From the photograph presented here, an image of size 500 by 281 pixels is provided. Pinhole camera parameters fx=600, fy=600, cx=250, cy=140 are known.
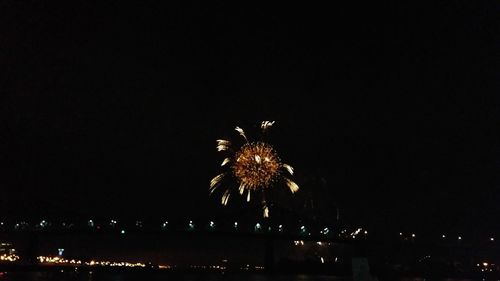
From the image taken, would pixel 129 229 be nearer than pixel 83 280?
No

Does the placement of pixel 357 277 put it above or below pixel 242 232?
below

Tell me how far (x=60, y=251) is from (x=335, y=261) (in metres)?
72.6

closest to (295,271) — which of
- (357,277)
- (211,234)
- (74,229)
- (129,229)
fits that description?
(211,234)

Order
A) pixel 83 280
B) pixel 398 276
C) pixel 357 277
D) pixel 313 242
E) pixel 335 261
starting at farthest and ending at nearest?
pixel 313 242 → pixel 335 261 → pixel 398 276 → pixel 83 280 → pixel 357 277

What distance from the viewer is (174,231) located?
149 meters

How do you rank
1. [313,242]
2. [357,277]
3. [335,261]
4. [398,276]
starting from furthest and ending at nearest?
[313,242], [335,261], [398,276], [357,277]

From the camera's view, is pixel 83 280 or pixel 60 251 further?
pixel 60 251

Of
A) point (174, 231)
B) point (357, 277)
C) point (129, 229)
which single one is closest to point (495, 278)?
point (174, 231)

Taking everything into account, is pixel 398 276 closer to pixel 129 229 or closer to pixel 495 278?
pixel 495 278

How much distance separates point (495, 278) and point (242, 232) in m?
57.0

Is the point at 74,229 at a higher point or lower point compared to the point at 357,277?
higher

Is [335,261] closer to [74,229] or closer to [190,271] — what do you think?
[190,271]

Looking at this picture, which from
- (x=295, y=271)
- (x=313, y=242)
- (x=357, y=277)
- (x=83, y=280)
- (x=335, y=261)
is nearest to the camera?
(x=357, y=277)

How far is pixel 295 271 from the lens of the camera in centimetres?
12988
